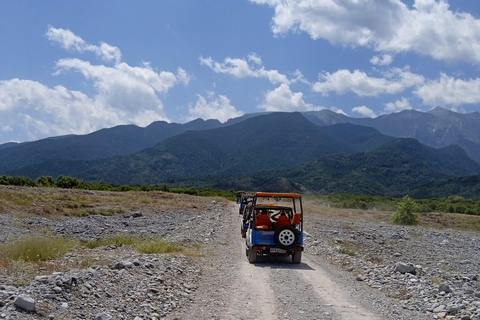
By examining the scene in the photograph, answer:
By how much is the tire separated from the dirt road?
2.50 feet

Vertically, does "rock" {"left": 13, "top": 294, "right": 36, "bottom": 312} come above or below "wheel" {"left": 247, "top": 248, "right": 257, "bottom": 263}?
above

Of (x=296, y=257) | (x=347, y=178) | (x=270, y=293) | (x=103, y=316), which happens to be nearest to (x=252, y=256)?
(x=296, y=257)

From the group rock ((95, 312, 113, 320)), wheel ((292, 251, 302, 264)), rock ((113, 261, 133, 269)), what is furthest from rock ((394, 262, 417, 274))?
rock ((95, 312, 113, 320))

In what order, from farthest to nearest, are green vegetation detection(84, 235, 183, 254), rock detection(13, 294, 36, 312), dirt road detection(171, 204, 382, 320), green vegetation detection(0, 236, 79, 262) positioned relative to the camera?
green vegetation detection(84, 235, 183, 254), green vegetation detection(0, 236, 79, 262), dirt road detection(171, 204, 382, 320), rock detection(13, 294, 36, 312)

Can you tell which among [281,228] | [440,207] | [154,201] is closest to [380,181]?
[440,207]

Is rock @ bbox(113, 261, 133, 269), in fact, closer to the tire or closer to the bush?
the tire

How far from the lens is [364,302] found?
35.8 ft

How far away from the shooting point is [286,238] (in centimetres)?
1641

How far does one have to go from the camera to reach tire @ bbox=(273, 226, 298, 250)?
16.3m

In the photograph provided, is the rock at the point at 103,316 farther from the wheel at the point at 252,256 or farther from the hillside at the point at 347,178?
the hillside at the point at 347,178

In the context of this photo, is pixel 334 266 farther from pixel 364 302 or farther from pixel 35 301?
pixel 35 301

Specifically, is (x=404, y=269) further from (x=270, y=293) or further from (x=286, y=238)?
(x=270, y=293)

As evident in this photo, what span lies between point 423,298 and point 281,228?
20.3 feet

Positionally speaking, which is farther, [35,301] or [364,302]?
[364,302]
